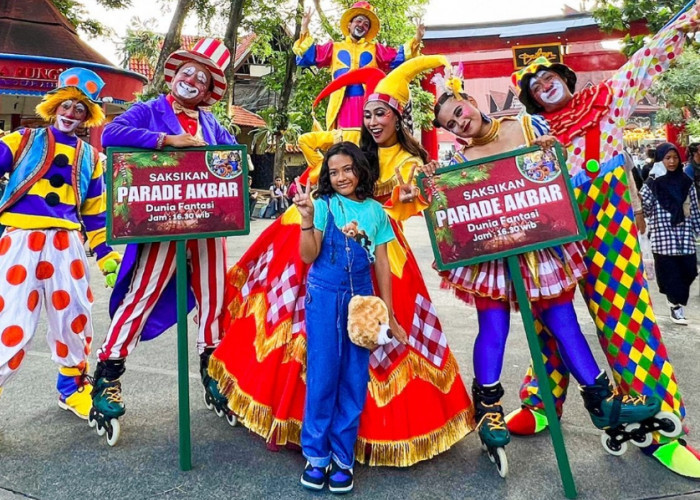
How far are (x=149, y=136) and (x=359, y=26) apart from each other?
77.1 inches

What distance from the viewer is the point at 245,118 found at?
2028 cm

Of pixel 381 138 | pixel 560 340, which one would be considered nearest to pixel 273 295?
pixel 381 138

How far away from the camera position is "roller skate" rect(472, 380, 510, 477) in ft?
7.63

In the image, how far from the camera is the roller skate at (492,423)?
91.5 inches

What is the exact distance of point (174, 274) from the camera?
291 centimetres

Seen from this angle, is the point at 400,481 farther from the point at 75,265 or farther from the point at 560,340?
the point at 75,265

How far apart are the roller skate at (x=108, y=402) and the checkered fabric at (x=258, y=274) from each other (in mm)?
732

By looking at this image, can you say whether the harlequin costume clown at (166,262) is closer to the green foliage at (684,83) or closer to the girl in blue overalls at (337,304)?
the girl in blue overalls at (337,304)

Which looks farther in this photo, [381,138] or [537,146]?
[381,138]

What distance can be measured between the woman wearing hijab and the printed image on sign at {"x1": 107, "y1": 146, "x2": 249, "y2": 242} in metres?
4.17

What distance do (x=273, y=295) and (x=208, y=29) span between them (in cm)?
1150

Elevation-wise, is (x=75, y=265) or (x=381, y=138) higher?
(x=381, y=138)

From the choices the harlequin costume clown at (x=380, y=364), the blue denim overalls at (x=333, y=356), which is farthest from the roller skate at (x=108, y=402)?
the blue denim overalls at (x=333, y=356)

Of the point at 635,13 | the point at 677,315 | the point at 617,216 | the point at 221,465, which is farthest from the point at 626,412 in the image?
the point at 635,13
